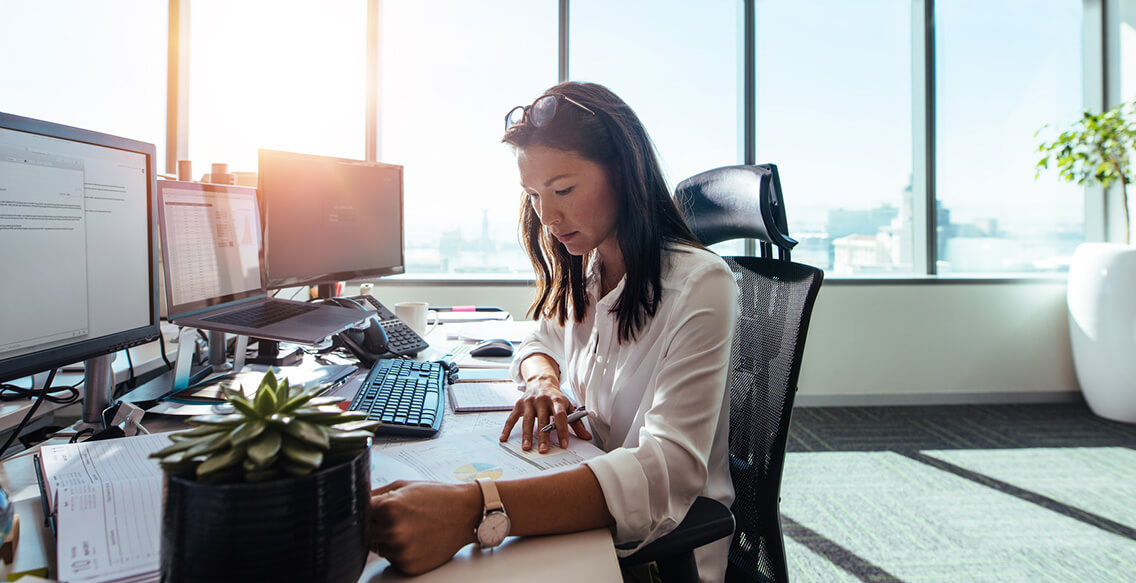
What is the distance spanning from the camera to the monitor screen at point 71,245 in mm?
704

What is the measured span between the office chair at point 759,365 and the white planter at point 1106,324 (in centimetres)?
285

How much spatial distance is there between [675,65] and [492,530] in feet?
10.3

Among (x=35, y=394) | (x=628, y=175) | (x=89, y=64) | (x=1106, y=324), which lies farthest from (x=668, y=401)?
(x=1106, y=324)

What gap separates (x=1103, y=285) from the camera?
2865 millimetres

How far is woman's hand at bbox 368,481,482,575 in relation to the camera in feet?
1.72

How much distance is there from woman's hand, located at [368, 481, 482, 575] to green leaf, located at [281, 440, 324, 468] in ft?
0.38

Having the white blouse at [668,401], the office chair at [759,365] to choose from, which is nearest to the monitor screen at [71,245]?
the white blouse at [668,401]

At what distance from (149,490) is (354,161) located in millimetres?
1221

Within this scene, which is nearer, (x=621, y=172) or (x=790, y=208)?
(x=621, y=172)

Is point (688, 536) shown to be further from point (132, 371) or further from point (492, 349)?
point (132, 371)

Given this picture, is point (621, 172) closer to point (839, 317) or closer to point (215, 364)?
point (215, 364)

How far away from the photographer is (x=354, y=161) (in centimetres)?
165

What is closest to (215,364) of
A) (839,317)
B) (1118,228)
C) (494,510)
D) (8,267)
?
(8,267)

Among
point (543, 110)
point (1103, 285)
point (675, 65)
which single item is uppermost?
point (675, 65)
